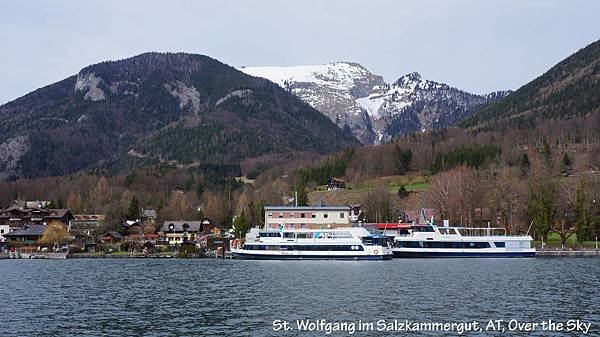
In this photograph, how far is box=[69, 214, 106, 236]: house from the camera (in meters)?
158

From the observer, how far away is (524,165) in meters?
175

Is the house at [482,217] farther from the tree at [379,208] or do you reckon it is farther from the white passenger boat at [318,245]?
the white passenger boat at [318,245]

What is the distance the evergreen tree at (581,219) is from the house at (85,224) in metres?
99.5

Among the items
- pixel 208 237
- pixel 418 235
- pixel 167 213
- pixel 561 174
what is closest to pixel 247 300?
pixel 418 235

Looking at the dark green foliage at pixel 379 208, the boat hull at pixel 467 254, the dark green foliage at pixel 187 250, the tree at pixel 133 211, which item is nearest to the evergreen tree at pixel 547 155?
the dark green foliage at pixel 379 208

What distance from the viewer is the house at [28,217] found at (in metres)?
166

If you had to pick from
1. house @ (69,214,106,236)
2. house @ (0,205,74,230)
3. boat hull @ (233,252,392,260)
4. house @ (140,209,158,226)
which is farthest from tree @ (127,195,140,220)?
boat hull @ (233,252,392,260)

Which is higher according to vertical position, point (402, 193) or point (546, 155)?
point (546, 155)

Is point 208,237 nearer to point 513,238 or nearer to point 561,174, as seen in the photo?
point 513,238

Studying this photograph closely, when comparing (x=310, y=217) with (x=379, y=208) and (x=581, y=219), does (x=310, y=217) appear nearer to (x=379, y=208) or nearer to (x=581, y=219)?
(x=379, y=208)

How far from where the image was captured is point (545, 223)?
115 meters

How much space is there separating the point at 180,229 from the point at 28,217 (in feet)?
132

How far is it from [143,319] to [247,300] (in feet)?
31.7

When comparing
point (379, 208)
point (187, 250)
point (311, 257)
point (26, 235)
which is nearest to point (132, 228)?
point (26, 235)
